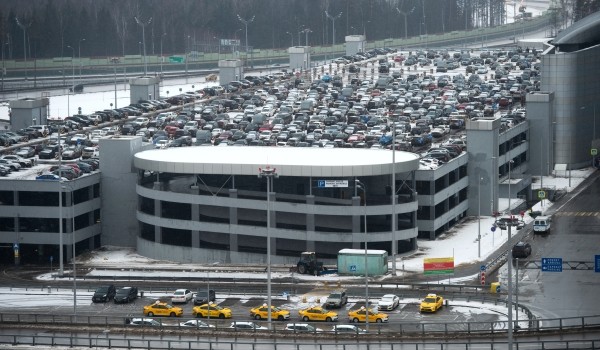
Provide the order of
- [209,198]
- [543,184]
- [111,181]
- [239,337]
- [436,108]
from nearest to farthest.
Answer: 1. [239,337]
2. [209,198]
3. [111,181]
4. [543,184]
5. [436,108]

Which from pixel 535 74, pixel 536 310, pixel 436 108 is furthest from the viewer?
pixel 535 74

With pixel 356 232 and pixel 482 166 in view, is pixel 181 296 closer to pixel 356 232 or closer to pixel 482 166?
pixel 356 232

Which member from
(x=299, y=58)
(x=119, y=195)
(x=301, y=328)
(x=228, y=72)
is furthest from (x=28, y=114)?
(x=301, y=328)

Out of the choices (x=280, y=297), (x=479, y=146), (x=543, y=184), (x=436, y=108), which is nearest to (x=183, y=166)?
(x=280, y=297)

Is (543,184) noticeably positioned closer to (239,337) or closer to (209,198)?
(209,198)

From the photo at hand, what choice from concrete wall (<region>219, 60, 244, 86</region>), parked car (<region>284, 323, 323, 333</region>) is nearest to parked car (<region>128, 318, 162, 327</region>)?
parked car (<region>284, 323, 323, 333</region>)
